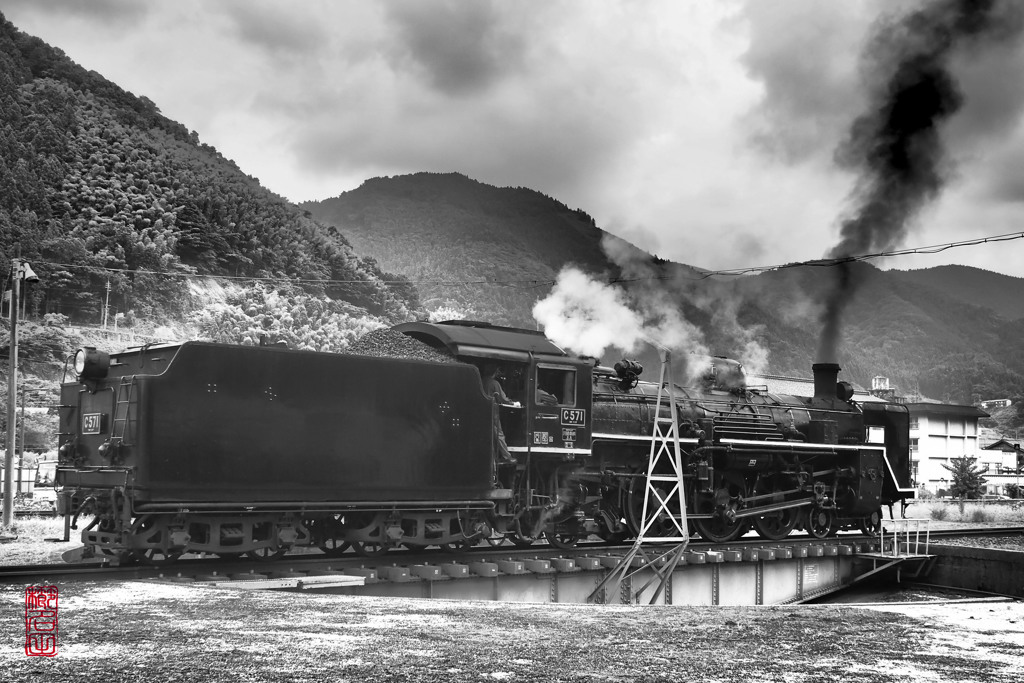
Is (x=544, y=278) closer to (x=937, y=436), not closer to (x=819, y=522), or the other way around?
(x=937, y=436)

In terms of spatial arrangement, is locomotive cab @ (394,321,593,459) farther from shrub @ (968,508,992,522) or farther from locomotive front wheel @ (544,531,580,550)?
shrub @ (968,508,992,522)

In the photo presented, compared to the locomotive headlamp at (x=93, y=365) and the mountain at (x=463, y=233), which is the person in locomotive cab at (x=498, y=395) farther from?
the mountain at (x=463, y=233)

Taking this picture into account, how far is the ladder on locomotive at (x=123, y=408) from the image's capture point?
32.7ft

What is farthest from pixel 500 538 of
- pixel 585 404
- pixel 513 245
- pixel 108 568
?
pixel 513 245

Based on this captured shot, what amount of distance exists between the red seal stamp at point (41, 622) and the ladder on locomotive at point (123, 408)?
2.16 meters

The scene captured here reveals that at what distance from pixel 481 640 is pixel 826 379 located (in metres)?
14.8

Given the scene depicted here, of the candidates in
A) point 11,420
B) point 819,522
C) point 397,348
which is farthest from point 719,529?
point 11,420

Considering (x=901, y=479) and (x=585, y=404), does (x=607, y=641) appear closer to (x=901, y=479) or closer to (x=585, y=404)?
(x=585, y=404)

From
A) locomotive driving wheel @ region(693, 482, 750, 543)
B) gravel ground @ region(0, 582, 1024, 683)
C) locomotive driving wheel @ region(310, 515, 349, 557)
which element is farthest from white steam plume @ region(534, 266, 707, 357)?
gravel ground @ region(0, 582, 1024, 683)

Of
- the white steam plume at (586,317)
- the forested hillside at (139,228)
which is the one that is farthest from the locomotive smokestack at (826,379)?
the forested hillside at (139,228)

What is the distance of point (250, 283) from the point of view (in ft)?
218

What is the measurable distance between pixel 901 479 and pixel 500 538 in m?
10.7

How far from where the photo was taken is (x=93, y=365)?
432 inches

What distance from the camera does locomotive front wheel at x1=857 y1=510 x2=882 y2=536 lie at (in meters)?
19.0
